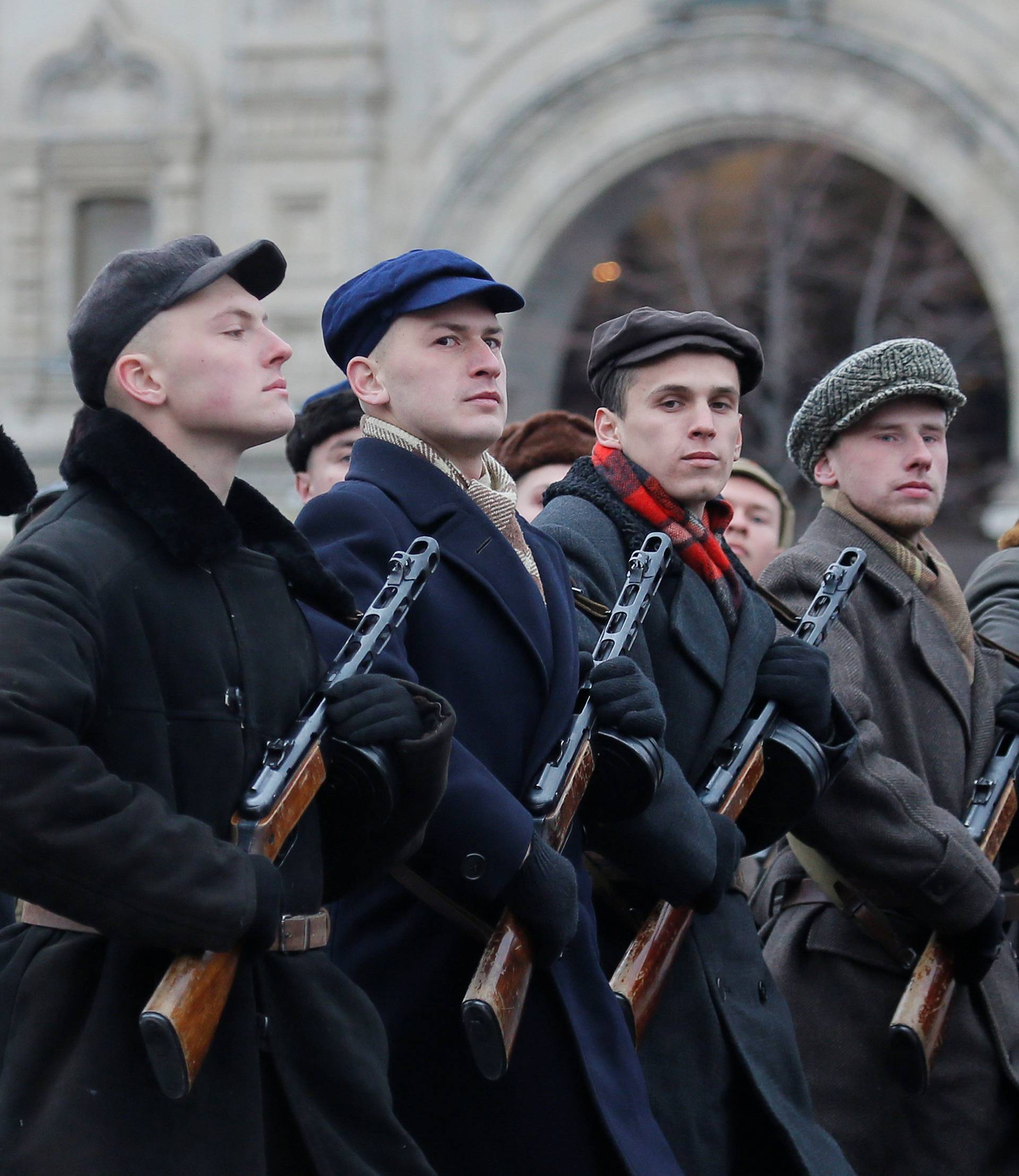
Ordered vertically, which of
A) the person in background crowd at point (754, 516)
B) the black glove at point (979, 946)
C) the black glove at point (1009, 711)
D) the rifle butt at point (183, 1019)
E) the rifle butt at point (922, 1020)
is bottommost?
the rifle butt at point (922, 1020)

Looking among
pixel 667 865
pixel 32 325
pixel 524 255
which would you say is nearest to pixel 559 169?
pixel 524 255

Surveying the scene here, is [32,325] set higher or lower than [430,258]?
higher

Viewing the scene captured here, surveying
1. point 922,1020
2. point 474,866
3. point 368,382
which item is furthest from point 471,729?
point 922,1020

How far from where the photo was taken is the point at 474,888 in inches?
134

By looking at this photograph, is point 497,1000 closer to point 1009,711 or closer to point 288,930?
point 288,930

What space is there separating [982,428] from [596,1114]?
44.1 feet

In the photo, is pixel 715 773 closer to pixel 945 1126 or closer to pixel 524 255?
pixel 945 1126

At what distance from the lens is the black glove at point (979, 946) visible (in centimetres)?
448

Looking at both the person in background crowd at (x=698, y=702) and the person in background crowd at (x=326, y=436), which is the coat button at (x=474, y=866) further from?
the person in background crowd at (x=326, y=436)

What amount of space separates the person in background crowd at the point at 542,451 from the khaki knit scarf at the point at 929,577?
0.96 metres

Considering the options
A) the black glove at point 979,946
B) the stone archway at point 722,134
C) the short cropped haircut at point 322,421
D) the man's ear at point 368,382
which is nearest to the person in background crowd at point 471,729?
the man's ear at point 368,382

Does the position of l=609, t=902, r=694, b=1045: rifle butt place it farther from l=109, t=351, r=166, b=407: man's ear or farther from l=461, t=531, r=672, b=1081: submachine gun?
l=109, t=351, r=166, b=407: man's ear

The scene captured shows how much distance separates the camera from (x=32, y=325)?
15.1 m

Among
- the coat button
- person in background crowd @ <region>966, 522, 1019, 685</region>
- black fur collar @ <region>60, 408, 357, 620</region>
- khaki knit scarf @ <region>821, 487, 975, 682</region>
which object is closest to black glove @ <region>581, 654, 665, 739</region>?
the coat button
